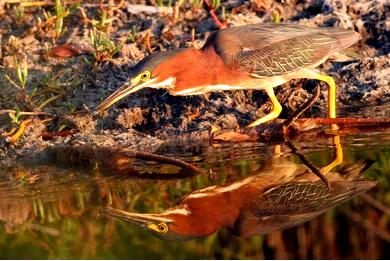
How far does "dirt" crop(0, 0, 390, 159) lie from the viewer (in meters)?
6.61

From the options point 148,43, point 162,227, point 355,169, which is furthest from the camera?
point 148,43

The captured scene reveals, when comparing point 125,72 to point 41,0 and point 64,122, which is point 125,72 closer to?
point 64,122

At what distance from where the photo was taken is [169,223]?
450cm

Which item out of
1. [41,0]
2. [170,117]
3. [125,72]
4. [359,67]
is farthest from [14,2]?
[359,67]

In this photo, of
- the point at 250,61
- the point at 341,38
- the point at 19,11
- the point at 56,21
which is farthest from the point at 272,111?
the point at 19,11

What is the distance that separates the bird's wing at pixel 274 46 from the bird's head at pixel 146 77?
47 cm

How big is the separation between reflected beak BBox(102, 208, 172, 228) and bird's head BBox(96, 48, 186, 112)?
4.71ft

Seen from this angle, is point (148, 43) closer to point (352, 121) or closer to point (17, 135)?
point (17, 135)

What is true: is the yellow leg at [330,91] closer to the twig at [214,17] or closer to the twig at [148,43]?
the twig at [214,17]

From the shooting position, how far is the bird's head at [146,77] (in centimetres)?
593

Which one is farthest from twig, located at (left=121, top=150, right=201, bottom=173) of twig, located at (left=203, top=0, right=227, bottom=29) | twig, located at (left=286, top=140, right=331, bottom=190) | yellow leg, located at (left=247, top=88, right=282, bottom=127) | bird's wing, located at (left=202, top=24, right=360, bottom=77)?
twig, located at (left=203, top=0, right=227, bottom=29)

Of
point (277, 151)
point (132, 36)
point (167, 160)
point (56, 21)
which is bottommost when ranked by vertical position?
point (277, 151)

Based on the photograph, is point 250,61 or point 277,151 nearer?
point 277,151

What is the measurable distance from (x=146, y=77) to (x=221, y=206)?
1557 mm
